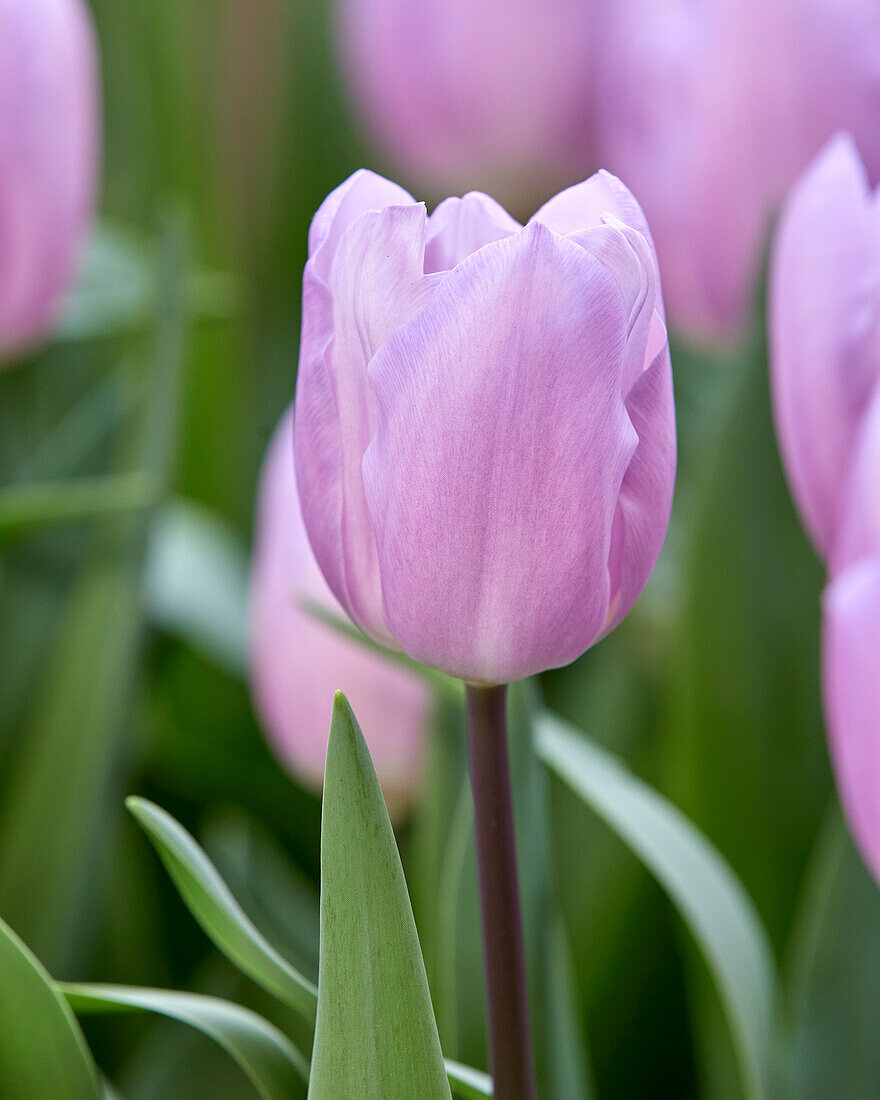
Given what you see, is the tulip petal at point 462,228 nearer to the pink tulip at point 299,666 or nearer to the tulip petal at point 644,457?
the tulip petal at point 644,457

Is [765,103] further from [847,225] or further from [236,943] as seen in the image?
[236,943]

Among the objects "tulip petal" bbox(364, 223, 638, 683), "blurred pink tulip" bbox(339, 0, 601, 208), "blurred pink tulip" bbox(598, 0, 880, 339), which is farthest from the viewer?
"blurred pink tulip" bbox(339, 0, 601, 208)

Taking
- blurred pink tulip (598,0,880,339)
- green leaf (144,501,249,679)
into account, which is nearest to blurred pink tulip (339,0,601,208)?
Answer: blurred pink tulip (598,0,880,339)

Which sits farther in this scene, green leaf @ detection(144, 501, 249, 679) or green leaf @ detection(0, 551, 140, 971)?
green leaf @ detection(144, 501, 249, 679)

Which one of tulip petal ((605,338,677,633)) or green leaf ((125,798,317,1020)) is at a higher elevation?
tulip petal ((605,338,677,633))

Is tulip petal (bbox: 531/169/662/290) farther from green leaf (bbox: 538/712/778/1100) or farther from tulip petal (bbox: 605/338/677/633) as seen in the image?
green leaf (bbox: 538/712/778/1100)

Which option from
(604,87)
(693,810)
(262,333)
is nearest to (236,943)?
(693,810)

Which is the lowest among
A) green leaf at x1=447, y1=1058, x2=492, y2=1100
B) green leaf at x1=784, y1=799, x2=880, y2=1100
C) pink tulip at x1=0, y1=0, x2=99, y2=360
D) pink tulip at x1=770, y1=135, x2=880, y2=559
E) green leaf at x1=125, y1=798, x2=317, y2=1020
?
green leaf at x1=784, y1=799, x2=880, y2=1100

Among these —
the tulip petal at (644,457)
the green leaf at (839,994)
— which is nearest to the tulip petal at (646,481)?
the tulip petal at (644,457)

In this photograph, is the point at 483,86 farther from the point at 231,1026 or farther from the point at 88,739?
the point at 231,1026
